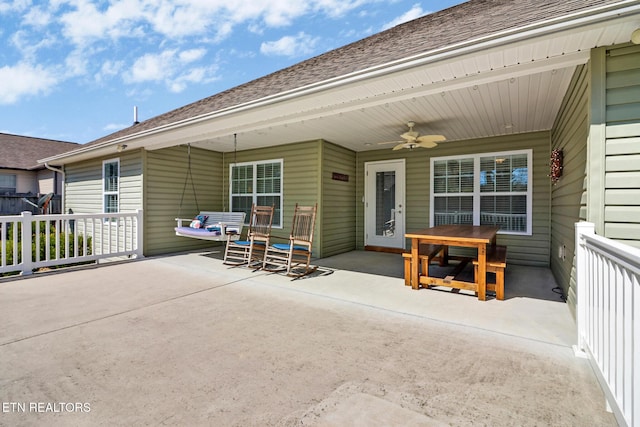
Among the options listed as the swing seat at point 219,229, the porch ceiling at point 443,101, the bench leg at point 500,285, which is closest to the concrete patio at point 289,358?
the bench leg at point 500,285

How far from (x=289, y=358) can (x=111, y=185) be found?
6.99m

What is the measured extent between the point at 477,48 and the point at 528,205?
3.97 m

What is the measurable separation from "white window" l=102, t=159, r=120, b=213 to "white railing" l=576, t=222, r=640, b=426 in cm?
784

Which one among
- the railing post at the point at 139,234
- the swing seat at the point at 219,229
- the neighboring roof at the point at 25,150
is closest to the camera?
the swing seat at the point at 219,229

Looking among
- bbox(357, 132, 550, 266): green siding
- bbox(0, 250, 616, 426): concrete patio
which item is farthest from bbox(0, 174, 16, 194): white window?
bbox(357, 132, 550, 266): green siding

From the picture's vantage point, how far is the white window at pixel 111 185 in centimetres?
682

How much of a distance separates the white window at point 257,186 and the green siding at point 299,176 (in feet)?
0.52

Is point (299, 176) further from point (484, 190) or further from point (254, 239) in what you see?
point (484, 190)

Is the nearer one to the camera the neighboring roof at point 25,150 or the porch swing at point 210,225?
the porch swing at point 210,225

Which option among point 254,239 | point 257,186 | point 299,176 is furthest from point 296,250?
point 257,186

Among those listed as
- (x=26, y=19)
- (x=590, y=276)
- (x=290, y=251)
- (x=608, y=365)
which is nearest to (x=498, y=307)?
(x=590, y=276)

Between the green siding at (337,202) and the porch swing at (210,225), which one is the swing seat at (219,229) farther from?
the green siding at (337,202)

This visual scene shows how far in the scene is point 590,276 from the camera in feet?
6.52

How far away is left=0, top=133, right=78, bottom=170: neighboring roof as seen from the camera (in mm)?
13234
